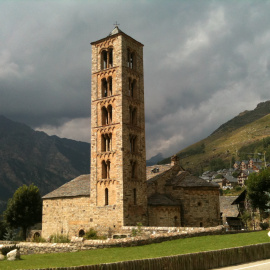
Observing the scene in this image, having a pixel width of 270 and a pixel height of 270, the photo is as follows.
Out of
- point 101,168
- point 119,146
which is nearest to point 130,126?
point 119,146

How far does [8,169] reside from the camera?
192125 mm

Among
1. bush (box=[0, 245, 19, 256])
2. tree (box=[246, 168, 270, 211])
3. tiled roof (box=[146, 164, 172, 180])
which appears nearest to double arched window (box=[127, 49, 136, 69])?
tiled roof (box=[146, 164, 172, 180])

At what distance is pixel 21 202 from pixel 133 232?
28.2m

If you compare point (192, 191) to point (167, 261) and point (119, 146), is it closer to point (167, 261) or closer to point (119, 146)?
point (119, 146)

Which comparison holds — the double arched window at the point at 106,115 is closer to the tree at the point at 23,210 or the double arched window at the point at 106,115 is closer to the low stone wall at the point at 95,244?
the low stone wall at the point at 95,244

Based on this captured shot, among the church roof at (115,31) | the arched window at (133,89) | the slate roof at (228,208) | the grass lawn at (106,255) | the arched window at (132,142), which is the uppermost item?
the church roof at (115,31)

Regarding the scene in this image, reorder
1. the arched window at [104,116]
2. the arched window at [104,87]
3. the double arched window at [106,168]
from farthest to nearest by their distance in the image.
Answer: the arched window at [104,87] → the arched window at [104,116] → the double arched window at [106,168]

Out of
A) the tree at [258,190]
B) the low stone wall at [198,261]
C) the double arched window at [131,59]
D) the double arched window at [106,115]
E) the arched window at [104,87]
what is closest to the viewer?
the low stone wall at [198,261]

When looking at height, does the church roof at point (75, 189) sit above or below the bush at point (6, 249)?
above

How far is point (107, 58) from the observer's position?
4056cm

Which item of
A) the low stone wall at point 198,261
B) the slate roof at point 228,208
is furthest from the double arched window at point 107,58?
the slate roof at point 228,208

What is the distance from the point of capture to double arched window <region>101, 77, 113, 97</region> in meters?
39.7

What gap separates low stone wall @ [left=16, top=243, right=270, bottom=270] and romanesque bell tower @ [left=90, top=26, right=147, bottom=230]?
61.7ft

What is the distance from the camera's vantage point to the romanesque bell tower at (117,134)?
36.0 meters
